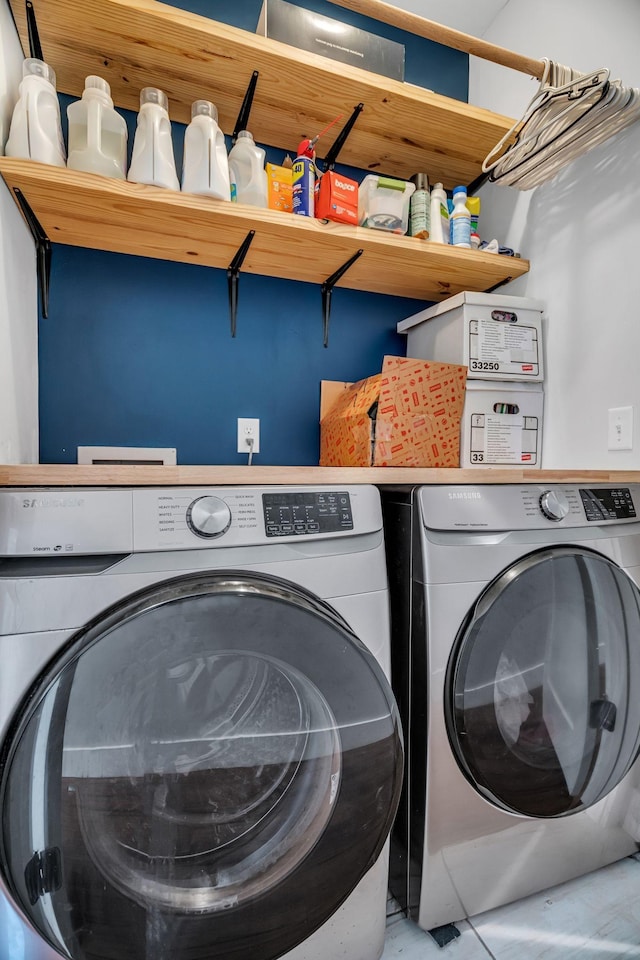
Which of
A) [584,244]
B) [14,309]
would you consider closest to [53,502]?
[14,309]

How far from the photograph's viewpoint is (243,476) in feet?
2.79

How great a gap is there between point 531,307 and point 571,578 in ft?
3.12

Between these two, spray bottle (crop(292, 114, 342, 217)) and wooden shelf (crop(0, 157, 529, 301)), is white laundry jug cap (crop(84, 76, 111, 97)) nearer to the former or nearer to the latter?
wooden shelf (crop(0, 157, 529, 301))

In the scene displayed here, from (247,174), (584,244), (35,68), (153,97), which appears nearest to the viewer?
(35,68)

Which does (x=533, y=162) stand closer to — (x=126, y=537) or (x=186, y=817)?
(x=126, y=537)

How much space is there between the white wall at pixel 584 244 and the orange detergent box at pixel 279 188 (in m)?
0.85

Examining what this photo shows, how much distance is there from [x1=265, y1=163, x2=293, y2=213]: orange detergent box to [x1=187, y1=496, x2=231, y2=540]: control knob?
104cm

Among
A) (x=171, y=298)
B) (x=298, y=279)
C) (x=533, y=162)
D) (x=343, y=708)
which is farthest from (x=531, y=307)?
(x=343, y=708)

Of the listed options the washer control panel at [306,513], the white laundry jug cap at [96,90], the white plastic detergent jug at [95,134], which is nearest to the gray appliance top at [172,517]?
the washer control panel at [306,513]

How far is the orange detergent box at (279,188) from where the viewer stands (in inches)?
55.8

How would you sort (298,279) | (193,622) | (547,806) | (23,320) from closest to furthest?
(193,622) → (547,806) → (23,320) → (298,279)

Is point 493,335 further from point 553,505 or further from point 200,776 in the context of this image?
point 200,776

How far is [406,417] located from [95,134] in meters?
1.05

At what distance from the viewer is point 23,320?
1.25 meters
